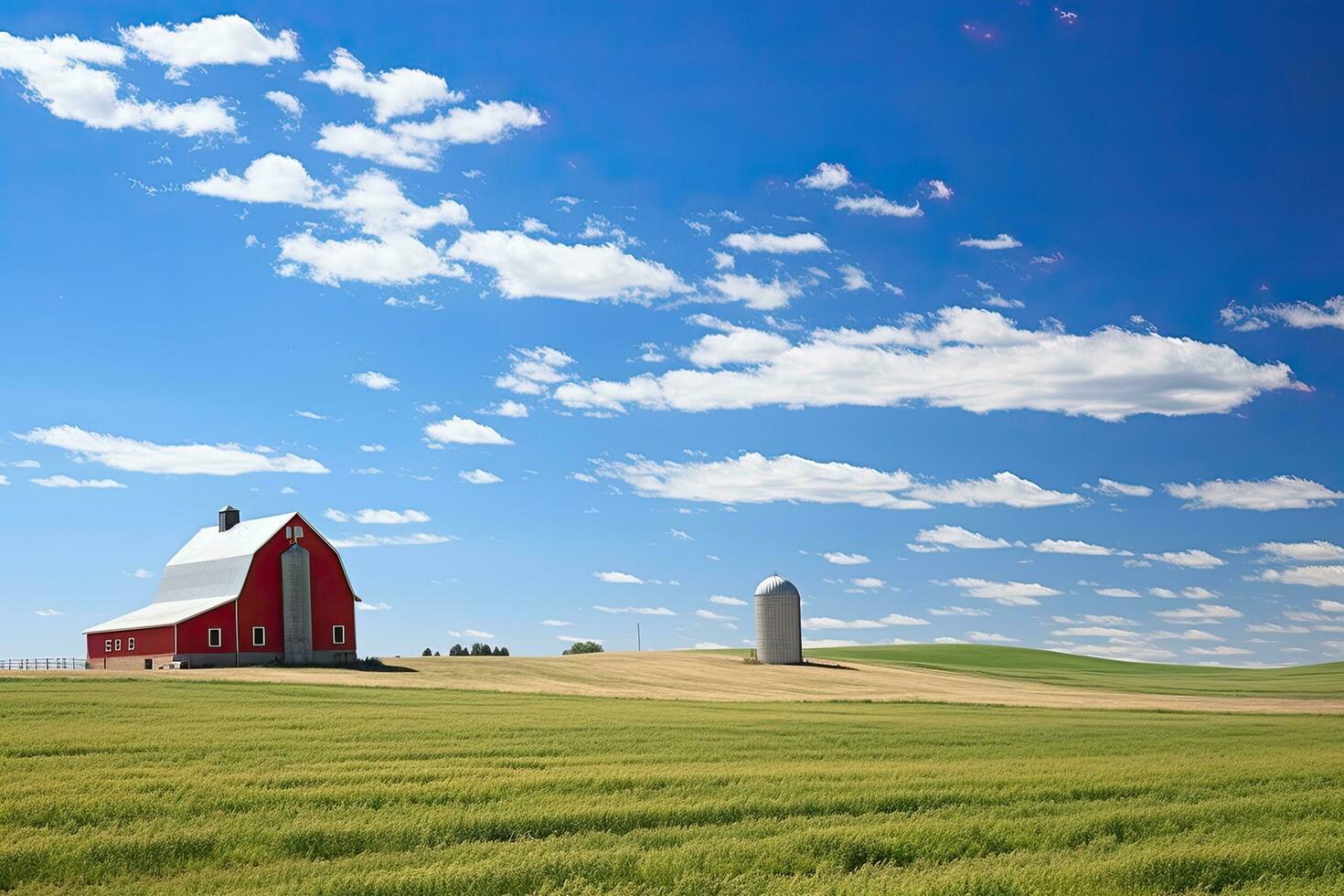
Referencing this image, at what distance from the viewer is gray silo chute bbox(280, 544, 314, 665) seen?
6850 centimetres

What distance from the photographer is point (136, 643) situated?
2729 inches

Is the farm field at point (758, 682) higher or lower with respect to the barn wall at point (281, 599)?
lower

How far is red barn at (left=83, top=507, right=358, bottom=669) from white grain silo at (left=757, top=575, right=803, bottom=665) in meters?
28.4

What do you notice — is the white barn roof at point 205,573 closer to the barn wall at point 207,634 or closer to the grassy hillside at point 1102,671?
the barn wall at point 207,634

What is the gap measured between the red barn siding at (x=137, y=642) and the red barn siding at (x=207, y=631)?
2.69 ft

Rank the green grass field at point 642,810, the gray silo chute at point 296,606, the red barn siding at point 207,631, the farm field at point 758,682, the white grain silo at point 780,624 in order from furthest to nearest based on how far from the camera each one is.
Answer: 1. the white grain silo at point 780,624
2. the gray silo chute at point 296,606
3. the red barn siding at point 207,631
4. the farm field at point 758,682
5. the green grass field at point 642,810

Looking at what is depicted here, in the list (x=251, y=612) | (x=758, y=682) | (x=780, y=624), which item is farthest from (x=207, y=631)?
(x=780, y=624)

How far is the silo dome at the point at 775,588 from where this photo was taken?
83.2 meters

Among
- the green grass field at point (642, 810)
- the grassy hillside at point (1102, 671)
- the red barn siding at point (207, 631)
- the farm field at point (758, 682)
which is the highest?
the red barn siding at point (207, 631)

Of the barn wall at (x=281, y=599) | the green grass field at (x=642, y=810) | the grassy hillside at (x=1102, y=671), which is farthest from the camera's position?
the grassy hillside at (x=1102, y=671)

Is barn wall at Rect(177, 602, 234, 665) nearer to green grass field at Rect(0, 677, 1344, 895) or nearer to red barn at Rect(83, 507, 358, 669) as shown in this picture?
red barn at Rect(83, 507, 358, 669)

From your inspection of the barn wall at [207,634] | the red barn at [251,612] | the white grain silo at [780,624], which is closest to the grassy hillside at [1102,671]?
the white grain silo at [780,624]

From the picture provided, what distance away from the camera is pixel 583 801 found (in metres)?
16.7

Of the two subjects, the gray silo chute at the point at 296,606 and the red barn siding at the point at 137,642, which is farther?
the gray silo chute at the point at 296,606
